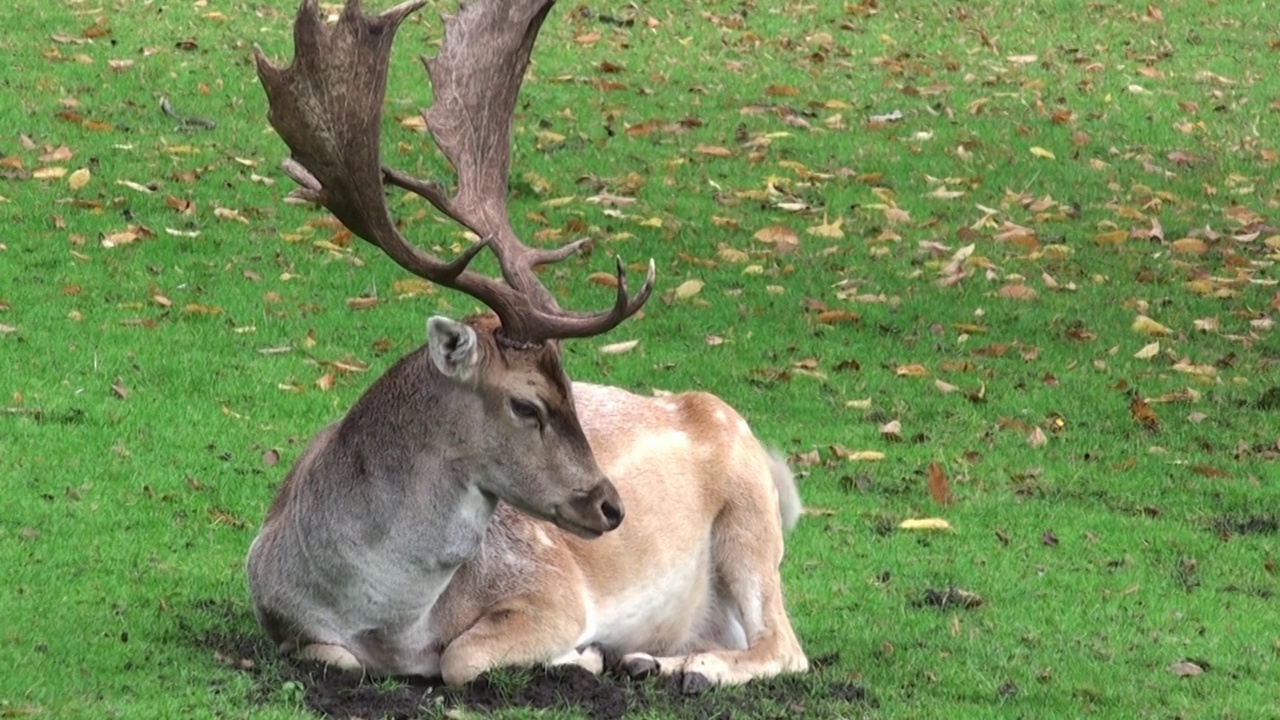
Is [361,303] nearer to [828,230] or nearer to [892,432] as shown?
[892,432]

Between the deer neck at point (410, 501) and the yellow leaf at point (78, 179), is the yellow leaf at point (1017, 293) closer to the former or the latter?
the yellow leaf at point (78, 179)

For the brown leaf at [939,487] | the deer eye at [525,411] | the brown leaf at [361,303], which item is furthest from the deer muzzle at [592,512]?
the brown leaf at [361,303]

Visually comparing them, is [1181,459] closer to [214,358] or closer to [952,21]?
[214,358]

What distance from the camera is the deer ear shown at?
23.6 ft

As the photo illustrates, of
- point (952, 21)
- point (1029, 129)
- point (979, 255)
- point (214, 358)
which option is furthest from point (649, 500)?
point (952, 21)

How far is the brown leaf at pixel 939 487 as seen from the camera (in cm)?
1102

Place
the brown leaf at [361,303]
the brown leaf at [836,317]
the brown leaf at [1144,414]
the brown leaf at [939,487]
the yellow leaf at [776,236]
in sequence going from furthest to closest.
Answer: the yellow leaf at [776,236] → the brown leaf at [836,317] → the brown leaf at [361,303] → the brown leaf at [1144,414] → the brown leaf at [939,487]

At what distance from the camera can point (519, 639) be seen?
7.68m

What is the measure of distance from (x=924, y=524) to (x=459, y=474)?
3.77 m

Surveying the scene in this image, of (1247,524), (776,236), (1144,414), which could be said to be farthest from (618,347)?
(1247,524)

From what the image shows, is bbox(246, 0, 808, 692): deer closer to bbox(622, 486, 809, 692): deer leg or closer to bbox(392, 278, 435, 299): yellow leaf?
bbox(622, 486, 809, 692): deer leg

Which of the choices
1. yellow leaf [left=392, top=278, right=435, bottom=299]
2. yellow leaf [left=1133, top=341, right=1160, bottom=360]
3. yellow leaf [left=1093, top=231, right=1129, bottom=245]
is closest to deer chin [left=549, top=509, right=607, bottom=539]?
yellow leaf [left=392, top=278, right=435, bottom=299]

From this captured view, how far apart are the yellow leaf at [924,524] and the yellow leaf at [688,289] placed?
4134 millimetres

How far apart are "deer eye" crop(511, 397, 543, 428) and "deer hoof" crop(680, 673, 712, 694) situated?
124 cm
